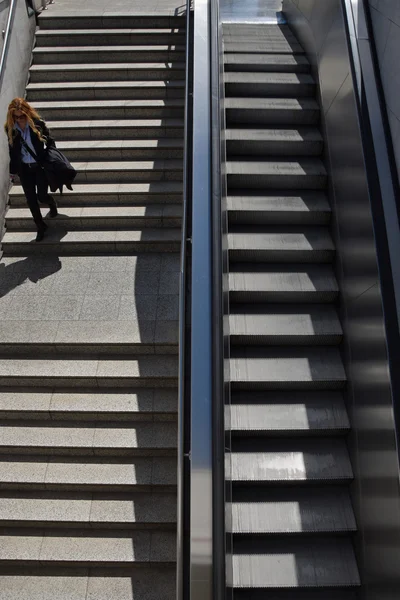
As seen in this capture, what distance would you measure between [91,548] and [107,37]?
6.62 metres

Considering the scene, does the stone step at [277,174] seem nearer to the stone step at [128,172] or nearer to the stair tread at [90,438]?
the stone step at [128,172]

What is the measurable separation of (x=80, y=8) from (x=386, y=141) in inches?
241

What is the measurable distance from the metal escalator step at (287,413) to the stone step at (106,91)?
4536 millimetres

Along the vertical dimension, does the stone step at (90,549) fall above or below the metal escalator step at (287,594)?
below

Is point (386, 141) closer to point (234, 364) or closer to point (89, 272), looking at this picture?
point (234, 364)

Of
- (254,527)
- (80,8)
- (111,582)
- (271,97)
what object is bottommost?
(111,582)

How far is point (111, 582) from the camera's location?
404 centimetres

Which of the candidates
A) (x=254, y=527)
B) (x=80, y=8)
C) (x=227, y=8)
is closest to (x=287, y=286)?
(x=254, y=527)

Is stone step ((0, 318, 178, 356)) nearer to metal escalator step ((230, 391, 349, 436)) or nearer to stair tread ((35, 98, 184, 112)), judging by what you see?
metal escalator step ((230, 391, 349, 436))

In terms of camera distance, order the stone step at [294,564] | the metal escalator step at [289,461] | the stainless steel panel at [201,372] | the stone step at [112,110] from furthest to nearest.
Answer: the stone step at [112,110] → the metal escalator step at [289,461] → the stone step at [294,564] → the stainless steel panel at [201,372]

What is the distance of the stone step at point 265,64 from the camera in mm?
5555

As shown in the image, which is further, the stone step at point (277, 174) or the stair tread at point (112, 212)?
the stair tread at point (112, 212)

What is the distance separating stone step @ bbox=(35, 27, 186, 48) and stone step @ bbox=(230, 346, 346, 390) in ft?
16.9

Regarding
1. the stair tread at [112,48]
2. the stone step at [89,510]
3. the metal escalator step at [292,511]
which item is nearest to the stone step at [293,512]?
the metal escalator step at [292,511]
